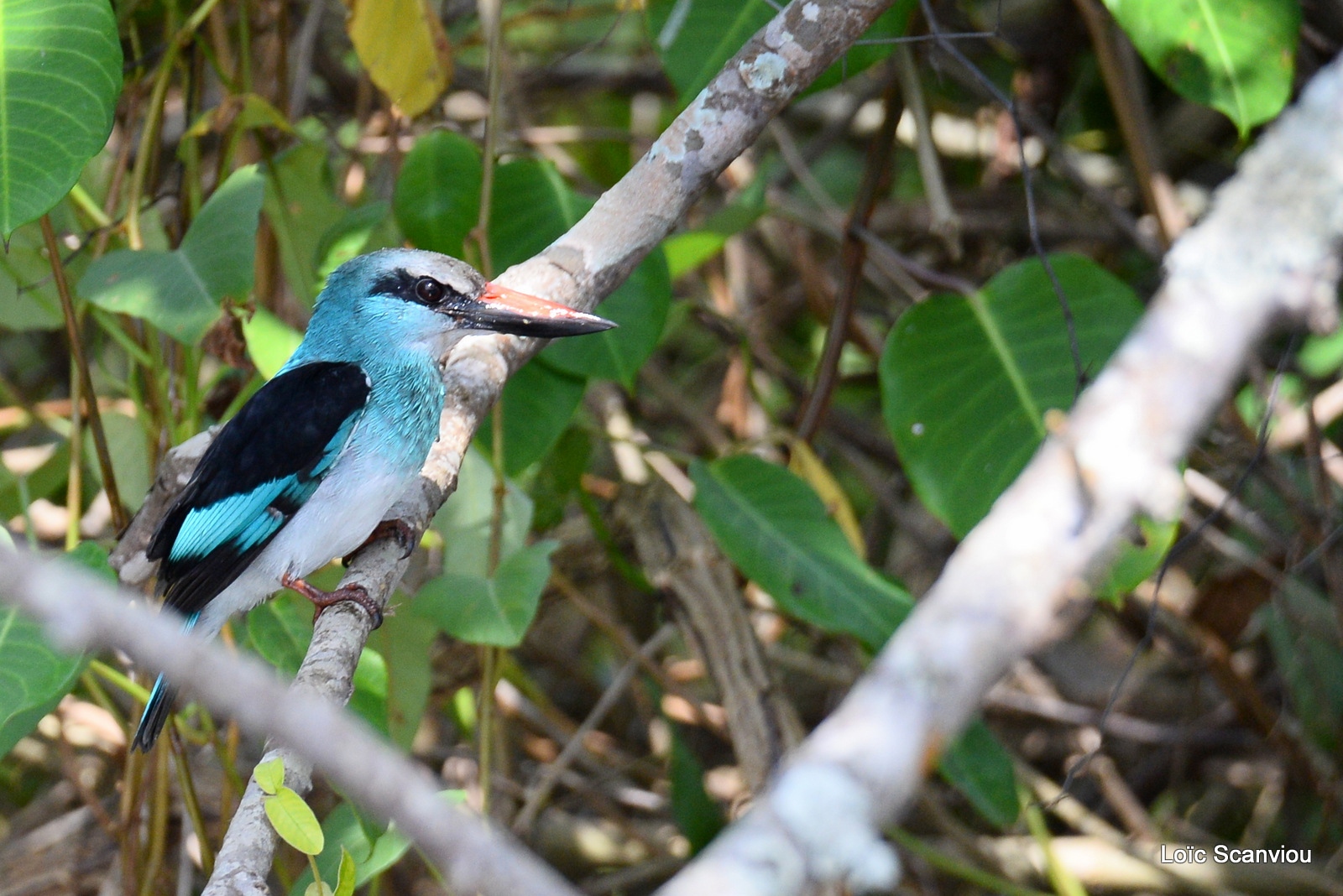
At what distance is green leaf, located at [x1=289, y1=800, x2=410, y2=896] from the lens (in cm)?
151

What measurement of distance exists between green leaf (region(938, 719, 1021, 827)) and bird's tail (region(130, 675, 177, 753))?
1.38 m

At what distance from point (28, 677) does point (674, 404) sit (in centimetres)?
190

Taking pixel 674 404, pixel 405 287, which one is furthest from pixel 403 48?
pixel 674 404

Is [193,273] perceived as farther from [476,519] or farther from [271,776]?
[271,776]

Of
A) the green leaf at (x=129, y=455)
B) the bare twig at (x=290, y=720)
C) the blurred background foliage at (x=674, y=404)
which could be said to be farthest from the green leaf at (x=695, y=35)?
the bare twig at (x=290, y=720)

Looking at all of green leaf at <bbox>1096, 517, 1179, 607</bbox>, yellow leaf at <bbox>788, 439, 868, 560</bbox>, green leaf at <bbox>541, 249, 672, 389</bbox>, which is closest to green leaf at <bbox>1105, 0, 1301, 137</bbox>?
green leaf at <bbox>1096, 517, 1179, 607</bbox>

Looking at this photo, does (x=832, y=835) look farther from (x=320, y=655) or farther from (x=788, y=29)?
(x=788, y=29)

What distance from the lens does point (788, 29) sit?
67.1 inches

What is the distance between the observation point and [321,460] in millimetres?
1831

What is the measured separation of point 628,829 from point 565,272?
1.57 m

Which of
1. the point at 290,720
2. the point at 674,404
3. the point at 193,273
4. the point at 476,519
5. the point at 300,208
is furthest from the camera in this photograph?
the point at 674,404

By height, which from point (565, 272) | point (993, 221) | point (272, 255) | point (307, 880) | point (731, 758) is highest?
point (565, 272)

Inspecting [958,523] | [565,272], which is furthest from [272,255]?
[958,523]

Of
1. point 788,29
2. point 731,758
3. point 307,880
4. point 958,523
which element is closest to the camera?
point 307,880
